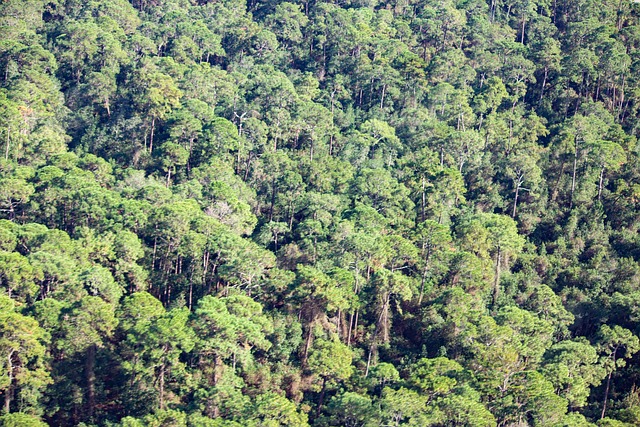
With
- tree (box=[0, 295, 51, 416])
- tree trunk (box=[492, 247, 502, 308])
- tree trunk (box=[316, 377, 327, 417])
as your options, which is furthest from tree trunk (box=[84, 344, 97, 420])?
tree trunk (box=[492, 247, 502, 308])

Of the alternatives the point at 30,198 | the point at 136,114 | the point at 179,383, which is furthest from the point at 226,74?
the point at 179,383

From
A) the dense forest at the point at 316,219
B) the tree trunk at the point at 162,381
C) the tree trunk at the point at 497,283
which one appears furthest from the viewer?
the tree trunk at the point at 497,283

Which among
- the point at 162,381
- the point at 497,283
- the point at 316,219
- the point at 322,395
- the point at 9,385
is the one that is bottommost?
the point at 322,395

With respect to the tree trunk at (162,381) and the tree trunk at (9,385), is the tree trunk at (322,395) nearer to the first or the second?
→ the tree trunk at (162,381)

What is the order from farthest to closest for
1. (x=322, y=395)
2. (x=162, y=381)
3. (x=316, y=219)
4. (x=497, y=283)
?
(x=316, y=219), (x=497, y=283), (x=322, y=395), (x=162, y=381)

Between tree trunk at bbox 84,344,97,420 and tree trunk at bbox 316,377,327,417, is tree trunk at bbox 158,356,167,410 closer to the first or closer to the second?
tree trunk at bbox 84,344,97,420

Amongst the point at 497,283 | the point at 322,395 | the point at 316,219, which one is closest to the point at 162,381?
the point at 322,395

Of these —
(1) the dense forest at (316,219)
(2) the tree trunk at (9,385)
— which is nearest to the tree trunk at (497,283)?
(1) the dense forest at (316,219)

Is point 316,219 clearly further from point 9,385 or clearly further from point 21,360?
point 9,385
